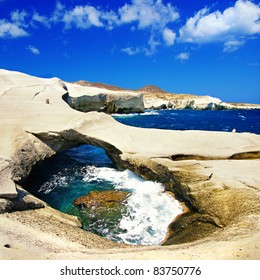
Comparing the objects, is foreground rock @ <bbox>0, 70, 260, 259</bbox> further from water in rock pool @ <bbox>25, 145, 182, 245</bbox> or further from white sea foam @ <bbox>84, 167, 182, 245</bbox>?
water in rock pool @ <bbox>25, 145, 182, 245</bbox>

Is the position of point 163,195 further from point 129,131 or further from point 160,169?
point 129,131

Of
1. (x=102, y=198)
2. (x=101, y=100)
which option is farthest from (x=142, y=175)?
(x=101, y=100)

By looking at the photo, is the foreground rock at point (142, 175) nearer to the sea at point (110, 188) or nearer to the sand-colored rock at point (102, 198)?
the sea at point (110, 188)

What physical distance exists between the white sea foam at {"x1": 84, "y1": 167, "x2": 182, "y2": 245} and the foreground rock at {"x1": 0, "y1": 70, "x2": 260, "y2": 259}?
19.0 inches

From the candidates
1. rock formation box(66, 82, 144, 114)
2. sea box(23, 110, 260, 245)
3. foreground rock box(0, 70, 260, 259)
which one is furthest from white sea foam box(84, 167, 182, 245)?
rock formation box(66, 82, 144, 114)

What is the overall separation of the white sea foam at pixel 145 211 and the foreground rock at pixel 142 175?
483 mm

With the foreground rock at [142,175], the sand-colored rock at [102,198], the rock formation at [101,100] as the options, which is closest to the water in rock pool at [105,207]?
the sand-colored rock at [102,198]

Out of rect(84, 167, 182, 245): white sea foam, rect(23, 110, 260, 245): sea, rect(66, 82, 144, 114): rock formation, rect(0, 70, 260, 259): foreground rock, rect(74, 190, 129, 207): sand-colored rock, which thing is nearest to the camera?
rect(0, 70, 260, 259): foreground rock

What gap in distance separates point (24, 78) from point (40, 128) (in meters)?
15.2

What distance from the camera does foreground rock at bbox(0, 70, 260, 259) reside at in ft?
22.8

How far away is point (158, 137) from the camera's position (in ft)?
57.5

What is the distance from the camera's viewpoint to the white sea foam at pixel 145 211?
1114 centimetres

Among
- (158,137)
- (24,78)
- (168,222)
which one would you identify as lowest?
(168,222)

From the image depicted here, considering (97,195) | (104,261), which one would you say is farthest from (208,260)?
(97,195)
